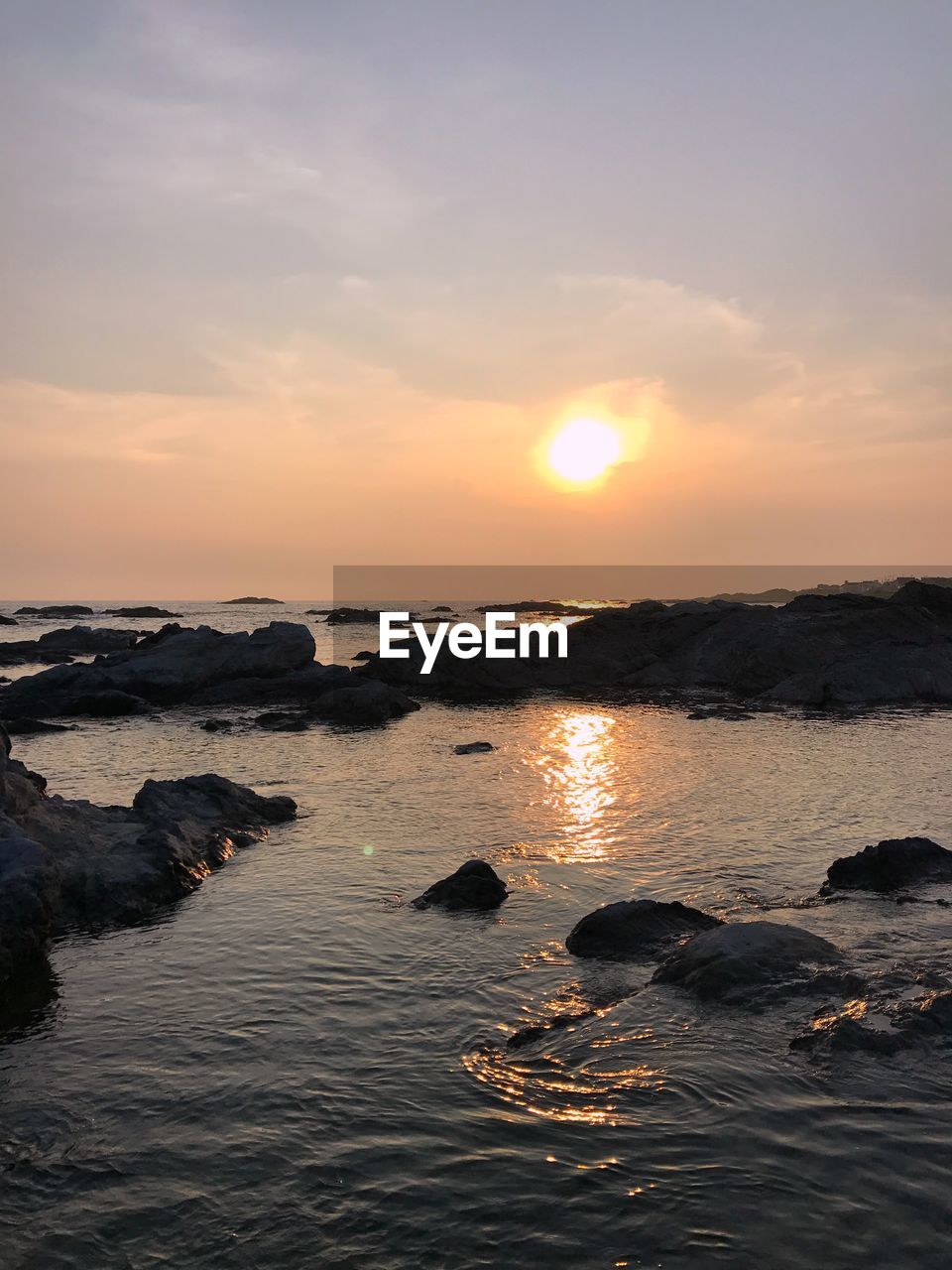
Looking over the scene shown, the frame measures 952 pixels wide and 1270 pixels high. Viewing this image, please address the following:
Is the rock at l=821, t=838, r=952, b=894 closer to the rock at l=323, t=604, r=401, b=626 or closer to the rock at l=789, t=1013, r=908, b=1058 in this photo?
the rock at l=789, t=1013, r=908, b=1058

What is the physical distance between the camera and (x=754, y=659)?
59.9 metres

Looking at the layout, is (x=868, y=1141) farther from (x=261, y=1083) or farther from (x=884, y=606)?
(x=884, y=606)

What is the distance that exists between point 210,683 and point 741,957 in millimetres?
48734

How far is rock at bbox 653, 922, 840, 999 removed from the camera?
1286cm

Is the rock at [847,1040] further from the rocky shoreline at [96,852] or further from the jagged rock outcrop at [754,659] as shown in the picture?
the jagged rock outcrop at [754,659]

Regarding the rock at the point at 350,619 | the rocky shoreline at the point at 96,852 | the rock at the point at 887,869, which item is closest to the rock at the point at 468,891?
the rocky shoreline at the point at 96,852

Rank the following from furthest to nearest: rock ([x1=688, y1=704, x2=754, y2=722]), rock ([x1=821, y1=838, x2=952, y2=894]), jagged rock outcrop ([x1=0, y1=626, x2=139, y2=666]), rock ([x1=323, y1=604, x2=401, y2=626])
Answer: rock ([x1=323, y1=604, x2=401, y2=626])
jagged rock outcrop ([x1=0, y1=626, x2=139, y2=666])
rock ([x1=688, y1=704, x2=754, y2=722])
rock ([x1=821, y1=838, x2=952, y2=894])

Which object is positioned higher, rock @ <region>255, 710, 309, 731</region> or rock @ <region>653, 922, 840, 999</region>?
rock @ <region>653, 922, 840, 999</region>

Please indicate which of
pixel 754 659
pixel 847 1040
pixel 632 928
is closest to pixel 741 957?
pixel 847 1040

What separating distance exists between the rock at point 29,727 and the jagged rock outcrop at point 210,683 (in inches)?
153


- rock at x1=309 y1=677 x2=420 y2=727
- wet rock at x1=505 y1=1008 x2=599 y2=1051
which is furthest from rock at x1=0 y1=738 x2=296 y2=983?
rock at x1=309 y1=677 x2=420 y2=727

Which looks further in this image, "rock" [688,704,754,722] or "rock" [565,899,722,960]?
"rock" [688,704,754,722]

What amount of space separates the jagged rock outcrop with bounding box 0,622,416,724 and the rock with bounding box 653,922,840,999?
115 feet

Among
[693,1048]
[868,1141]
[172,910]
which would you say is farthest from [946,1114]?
[172,910]
